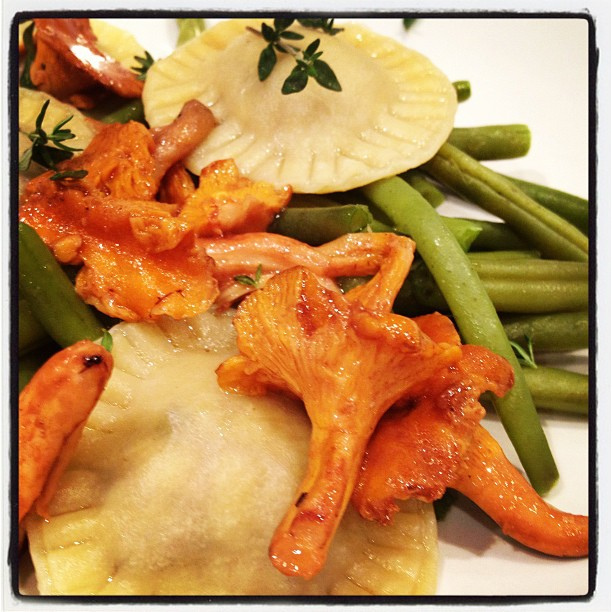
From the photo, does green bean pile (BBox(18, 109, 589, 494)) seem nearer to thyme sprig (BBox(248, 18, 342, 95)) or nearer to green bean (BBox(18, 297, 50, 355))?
green bean (BBox(18, 297, 50, 355))

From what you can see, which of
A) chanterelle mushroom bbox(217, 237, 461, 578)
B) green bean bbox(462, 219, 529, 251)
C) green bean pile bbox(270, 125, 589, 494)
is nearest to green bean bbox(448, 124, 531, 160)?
green bean pile bbox(270, 125, 589, 494)

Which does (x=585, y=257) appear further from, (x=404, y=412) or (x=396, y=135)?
(x=404, y=412)

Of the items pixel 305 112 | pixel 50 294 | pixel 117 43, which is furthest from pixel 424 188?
pixel 117 43

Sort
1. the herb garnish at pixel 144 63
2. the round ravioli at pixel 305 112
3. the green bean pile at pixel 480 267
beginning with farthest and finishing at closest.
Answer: the herb garnish at pixel 144 63
the round ravioli at pixel 305 112
the green bean pile at pixel 480 267

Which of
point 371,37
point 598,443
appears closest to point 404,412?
point 598,443

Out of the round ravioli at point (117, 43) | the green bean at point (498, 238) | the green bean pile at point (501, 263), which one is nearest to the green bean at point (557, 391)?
the green bean pile at point (501, 263)

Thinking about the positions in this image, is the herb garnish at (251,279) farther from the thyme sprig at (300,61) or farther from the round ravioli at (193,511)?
the thyme sprig at (300,61)
